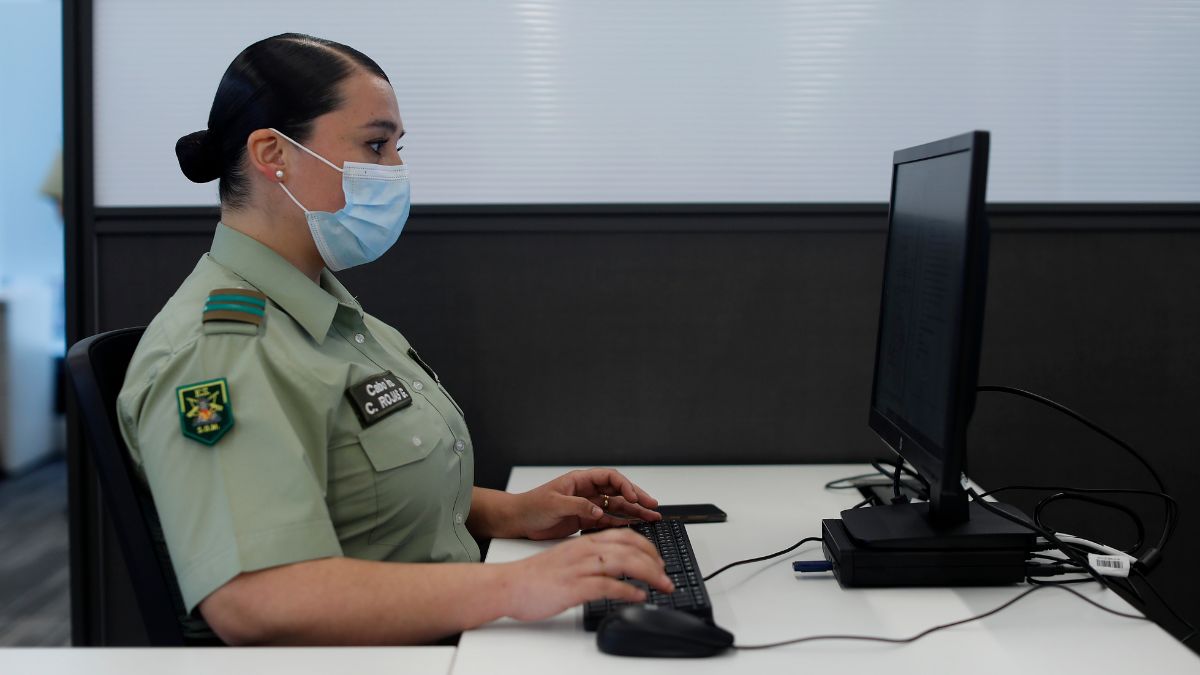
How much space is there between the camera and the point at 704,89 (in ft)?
5.90

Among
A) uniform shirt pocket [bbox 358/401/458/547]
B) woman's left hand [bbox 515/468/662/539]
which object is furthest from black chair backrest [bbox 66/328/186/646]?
woman's left hand [bbox 515/468/662/539]

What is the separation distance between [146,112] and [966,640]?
1.75 meters

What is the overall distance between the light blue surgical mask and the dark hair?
4cm

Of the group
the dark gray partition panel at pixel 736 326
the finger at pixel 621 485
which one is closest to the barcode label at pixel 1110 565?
the finger at pixel 621 485

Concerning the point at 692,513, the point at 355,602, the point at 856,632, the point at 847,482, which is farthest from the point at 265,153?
the point at 847,482

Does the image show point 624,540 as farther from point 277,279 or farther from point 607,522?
point 277,279

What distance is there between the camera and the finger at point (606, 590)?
37.3 inches

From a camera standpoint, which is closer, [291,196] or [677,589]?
[677,589]

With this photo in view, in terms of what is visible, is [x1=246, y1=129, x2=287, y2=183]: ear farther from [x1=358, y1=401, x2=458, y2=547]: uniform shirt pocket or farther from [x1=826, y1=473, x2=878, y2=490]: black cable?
[x1=826, y1=473, x2=878, y2=490]: black cable

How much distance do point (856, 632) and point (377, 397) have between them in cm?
65

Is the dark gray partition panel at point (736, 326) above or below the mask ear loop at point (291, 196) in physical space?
below

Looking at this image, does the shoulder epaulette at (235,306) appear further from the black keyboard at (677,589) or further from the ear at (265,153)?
the black keyboard at (677,589)

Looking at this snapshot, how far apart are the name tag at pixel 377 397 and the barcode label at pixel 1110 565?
0.92 meters

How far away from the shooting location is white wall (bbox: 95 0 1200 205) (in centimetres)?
179
